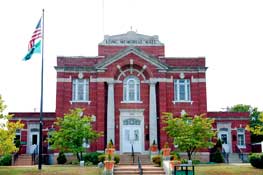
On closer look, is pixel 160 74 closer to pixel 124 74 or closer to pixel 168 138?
pixel 124 74

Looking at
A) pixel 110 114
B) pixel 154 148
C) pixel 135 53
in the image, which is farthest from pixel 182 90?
pixel 110 114

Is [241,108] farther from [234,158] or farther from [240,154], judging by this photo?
[234,158]

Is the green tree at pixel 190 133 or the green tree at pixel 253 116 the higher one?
the green tree at pixel 253 116

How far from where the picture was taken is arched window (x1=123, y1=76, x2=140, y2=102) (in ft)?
126

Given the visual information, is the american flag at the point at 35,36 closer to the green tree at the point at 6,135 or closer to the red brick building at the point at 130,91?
the green tree at the point at 6,135

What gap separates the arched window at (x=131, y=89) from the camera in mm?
38375

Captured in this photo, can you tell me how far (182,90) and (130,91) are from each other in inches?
197

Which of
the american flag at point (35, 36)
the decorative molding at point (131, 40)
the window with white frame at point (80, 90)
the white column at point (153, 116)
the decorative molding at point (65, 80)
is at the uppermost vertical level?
the decorative molding at point (131, 40)

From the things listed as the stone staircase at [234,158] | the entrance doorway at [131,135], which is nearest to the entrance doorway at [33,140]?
the entrance doorway at [131,135]

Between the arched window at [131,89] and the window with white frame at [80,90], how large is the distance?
359 cm

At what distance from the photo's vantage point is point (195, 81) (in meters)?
39.0

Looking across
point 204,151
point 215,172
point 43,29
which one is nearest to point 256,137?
point 204,151

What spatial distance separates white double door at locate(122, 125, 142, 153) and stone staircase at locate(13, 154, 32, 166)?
8.52 m

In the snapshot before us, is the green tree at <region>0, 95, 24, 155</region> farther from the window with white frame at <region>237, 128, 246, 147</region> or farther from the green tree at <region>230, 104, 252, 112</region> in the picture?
the green tree at <region>230, 104, 252, 112</region>
